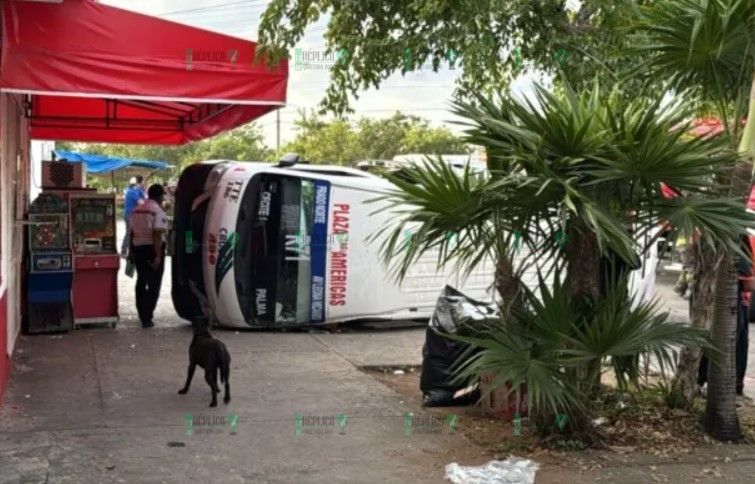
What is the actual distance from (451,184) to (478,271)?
5.70 metres

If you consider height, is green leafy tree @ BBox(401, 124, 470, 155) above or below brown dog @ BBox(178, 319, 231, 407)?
above

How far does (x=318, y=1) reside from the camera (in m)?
7.70

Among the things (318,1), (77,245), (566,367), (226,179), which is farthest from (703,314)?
(77,245)

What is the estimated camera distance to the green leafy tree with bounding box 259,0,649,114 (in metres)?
6.72

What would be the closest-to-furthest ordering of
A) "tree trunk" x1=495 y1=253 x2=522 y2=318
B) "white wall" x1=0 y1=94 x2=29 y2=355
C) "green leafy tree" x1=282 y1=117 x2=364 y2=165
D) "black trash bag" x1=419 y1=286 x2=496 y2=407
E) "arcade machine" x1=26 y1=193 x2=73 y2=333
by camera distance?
"tree trunk" x1=495 y1=253 x2=522 y2=318, "black trash bag" x1=419 y1=286 x2=496 y2=407, "white wall" x1=0 y1=94 x2=29 y2=355, "arcade machine" x1=26 y1=193 x2=73 y2=333, "green leafy tree" x1=282 y1=117 x2=364 y2=165

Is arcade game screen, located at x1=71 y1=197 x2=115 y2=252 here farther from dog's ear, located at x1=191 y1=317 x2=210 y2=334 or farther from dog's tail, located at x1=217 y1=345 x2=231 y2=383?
dog's tail, located at x1=217 y1=345 x2=231 y2=383

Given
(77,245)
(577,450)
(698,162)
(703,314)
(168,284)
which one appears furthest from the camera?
(168,284)

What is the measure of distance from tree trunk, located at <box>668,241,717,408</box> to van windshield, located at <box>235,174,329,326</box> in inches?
183

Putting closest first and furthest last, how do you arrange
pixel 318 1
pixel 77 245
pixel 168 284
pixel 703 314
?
1. pixel 703 314
2. pixel 318 1
3. pixel 77 245
4. pixel 168 284

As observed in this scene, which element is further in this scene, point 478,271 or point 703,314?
point 478,271

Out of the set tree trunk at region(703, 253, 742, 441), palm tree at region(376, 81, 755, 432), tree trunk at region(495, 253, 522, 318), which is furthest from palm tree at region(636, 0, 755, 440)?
tree trunk at region(495, 253, 522, 318)

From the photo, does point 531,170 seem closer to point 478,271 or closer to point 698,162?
point 698,162

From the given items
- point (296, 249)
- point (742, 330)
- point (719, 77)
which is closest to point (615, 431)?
point (742, 330)

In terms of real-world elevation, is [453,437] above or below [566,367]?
below
